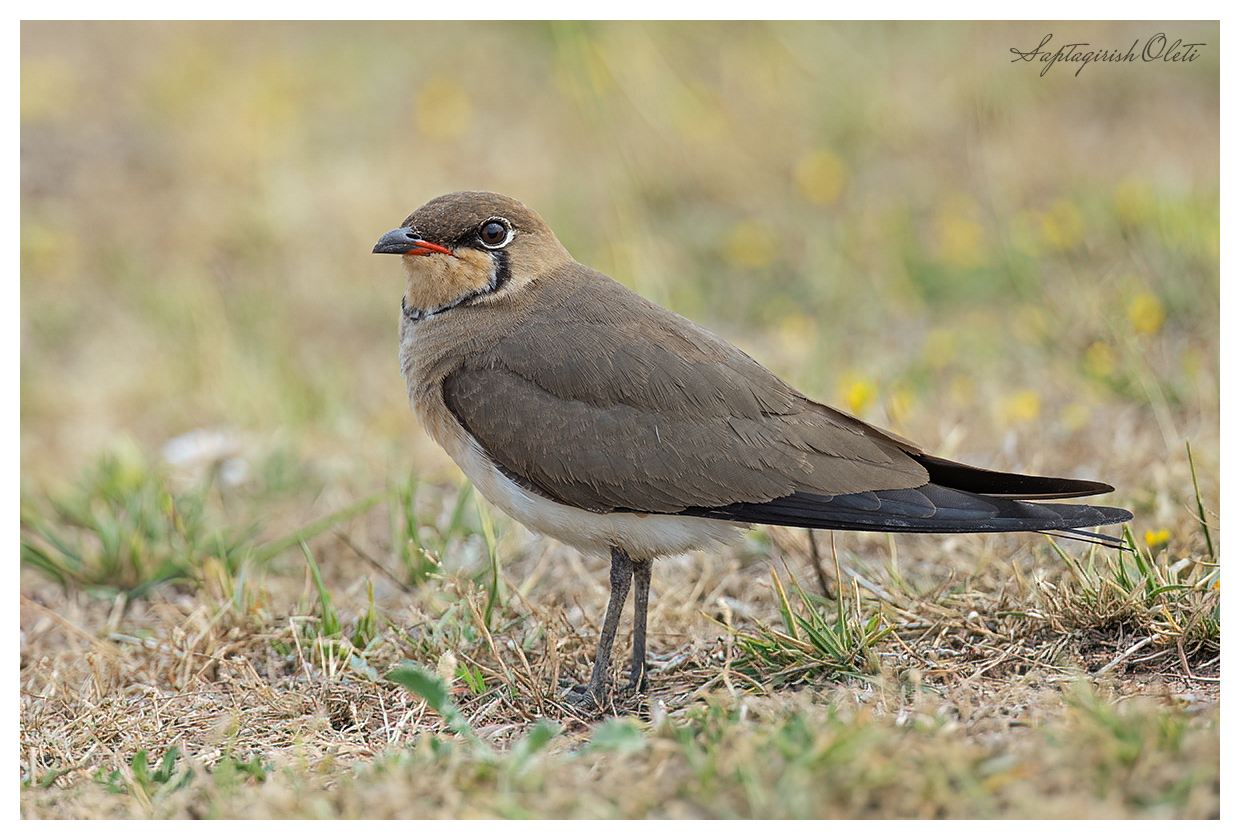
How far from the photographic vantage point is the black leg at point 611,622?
330 centimetres

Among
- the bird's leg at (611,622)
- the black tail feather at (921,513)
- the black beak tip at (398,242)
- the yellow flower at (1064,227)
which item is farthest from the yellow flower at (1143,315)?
the black beak tip at (398,242)

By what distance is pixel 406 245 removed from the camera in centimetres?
357

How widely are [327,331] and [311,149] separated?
1.78m

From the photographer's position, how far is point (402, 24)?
9.26 m

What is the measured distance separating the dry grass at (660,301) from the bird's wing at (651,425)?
38 centimetres

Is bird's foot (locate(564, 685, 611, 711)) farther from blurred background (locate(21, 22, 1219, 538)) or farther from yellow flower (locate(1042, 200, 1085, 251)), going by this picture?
yellow flower (locate(1042, 200, 1085, 251))

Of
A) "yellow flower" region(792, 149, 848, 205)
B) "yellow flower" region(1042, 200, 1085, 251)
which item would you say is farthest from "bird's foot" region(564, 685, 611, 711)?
"yellow flower" region(792, 149, 848, 205)

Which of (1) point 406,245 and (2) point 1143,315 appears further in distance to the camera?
(2) point 1143,315

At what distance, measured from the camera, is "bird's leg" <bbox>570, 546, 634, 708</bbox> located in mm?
3305

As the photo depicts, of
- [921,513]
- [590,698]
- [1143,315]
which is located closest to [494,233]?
[590,698]

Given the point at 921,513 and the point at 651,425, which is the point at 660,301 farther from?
the point at 921,513

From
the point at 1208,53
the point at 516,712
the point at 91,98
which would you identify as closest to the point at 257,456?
the point at 516,712

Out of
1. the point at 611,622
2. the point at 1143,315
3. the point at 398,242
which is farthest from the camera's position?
the point at 1143,315

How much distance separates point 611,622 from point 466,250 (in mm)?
1252
